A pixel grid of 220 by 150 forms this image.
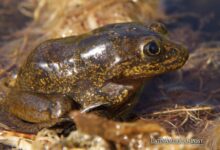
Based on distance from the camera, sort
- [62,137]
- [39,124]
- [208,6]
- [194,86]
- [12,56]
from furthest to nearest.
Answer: [208,6] → [12,56] → [194,86] → [39,124] → [62,137]

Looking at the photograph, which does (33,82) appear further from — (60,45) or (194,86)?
(194,86)

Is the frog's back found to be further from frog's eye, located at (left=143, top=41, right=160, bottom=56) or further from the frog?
frog's eye, located at (left=143, top=41, right=160, bottom=56)

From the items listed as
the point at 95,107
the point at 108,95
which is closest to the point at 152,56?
the point at 108,95

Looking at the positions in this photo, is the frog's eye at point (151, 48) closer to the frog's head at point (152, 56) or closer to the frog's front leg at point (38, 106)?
the frog's head at point (152, 56)

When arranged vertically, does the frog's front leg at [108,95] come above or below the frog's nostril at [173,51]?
below

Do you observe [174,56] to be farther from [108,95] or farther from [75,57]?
[75,57]

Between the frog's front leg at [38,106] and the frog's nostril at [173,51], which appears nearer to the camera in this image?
the frog's front leg at [38,106]

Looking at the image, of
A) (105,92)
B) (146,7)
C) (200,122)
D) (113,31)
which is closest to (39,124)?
(105,92)

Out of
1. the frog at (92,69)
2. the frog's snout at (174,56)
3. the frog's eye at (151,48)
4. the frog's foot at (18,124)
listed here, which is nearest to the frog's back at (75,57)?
the frog at (92,69)

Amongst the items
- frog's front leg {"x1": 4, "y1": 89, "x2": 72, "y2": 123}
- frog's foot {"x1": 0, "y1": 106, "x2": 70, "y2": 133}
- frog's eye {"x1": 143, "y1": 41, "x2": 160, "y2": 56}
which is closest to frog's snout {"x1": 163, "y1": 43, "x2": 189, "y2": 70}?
frog's eye {"x1": 143, "y1": 41, "x2": 160, "y2": 56}
